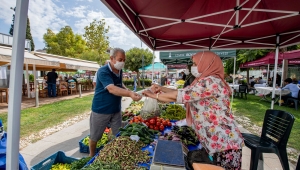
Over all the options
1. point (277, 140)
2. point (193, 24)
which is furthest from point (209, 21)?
point (277, 140)

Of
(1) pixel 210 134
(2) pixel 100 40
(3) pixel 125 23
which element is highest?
(2) pixel 100 40

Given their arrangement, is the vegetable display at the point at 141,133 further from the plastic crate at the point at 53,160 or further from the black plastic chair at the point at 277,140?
the black plastic chair at the point at 277,140

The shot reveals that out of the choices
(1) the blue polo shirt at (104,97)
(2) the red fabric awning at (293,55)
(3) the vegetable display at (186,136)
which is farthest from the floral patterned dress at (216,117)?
(2) the red fabric awning at (293,55)

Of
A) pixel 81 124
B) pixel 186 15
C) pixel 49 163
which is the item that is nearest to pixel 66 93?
pixel 81 124

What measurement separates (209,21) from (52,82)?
441 inches

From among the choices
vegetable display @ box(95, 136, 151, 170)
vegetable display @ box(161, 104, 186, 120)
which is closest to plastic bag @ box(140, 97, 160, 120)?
vegetable display @ box(161, 104, 186, 120)

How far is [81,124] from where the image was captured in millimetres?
5727

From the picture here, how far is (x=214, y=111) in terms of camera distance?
1732 millimetres

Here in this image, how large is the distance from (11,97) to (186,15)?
9.44 ft

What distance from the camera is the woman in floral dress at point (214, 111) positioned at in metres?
1.72

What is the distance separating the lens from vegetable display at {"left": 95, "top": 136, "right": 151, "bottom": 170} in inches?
64.2

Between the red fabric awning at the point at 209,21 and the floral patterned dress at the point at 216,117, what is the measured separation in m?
1.44

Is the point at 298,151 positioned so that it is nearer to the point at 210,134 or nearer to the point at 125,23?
the point at 210,134

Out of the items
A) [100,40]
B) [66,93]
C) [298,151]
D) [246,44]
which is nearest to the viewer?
[298,151]
